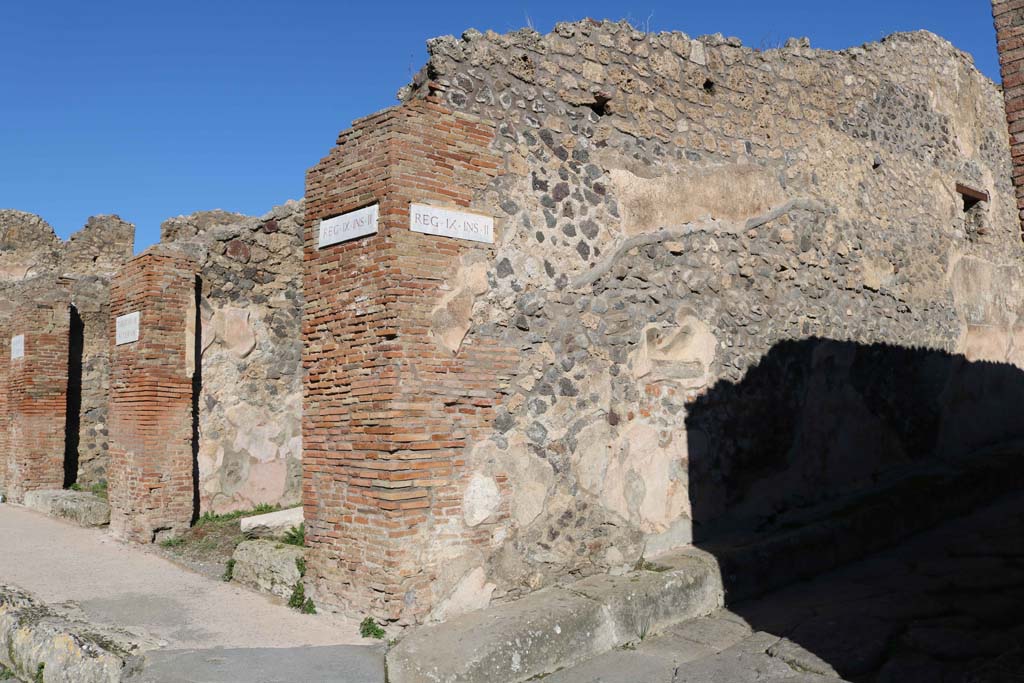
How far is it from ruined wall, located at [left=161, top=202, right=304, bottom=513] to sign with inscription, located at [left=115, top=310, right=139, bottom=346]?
0.56 m

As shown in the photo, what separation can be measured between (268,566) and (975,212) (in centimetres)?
875

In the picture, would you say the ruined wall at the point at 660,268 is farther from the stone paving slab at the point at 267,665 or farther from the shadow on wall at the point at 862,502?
the stone paving slab at the point at 267,665

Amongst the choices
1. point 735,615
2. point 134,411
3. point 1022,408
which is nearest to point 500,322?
point 735,615

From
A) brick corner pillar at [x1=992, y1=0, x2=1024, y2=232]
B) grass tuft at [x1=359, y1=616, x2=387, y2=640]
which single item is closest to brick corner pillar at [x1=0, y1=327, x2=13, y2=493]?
grass tuft at [x1=359, y1=616, x2=387, y2=640]

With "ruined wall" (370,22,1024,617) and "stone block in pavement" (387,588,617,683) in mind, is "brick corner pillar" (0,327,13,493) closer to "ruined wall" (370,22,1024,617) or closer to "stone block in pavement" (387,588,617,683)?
A: "ruined wall" (370,22,1024,617)

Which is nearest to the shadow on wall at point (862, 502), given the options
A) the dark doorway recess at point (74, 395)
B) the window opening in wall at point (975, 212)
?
the window opening in wall at point (975, 212)

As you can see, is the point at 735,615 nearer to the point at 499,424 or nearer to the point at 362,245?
the point at 499,424

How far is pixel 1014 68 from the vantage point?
311 centimetres

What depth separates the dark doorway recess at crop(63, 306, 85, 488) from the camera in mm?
9789

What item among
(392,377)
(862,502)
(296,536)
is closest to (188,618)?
(296,536)

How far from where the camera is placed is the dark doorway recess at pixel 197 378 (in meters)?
7.11

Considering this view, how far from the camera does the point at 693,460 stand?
5777mm

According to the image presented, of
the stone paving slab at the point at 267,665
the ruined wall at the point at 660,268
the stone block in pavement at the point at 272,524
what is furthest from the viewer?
the stone block in pavement at the point at 272,524

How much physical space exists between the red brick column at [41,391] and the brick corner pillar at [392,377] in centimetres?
627
